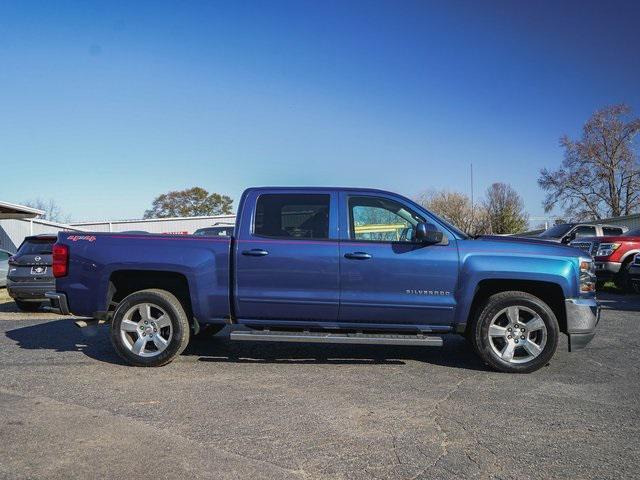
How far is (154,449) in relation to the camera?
363cm

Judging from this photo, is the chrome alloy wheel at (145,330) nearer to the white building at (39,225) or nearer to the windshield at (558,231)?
the white building at (39,225)

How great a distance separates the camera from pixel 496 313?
5.60 meters

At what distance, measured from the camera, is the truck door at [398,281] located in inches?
223

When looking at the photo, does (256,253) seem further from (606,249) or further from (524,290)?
(606,249)

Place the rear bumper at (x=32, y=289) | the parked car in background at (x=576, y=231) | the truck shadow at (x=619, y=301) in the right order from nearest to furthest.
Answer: the truck shadow at (x=619, y=301), the rear bumper at (x=32, y=289), the parked car in background at (x=576, y=231)

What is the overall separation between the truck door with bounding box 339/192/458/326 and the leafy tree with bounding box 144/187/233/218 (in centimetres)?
7423

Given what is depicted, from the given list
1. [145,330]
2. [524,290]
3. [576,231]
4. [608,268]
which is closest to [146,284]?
[145,330]

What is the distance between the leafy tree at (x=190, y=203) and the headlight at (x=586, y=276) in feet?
245

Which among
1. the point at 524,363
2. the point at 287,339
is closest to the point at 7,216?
the point at 287,339

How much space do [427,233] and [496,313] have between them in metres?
1.15

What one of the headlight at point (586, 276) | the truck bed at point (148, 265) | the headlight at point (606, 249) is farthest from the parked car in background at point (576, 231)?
the truck bed at point (148, 265)

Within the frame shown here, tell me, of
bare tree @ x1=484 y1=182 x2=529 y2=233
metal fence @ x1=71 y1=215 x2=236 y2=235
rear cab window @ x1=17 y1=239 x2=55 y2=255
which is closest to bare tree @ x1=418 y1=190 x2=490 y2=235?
bare tree @ x1=484 y1=182 x2=529 y2=233

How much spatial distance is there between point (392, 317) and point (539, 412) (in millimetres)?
1802

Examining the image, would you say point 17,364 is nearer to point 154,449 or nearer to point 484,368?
point 154,449
